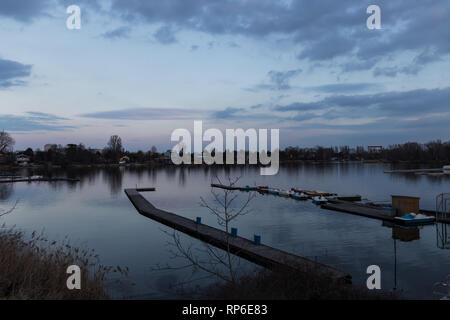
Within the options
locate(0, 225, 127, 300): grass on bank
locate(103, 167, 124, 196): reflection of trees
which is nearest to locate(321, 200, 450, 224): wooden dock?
locate(0, 225, 127, 300): grass on bank

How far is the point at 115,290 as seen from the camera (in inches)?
463

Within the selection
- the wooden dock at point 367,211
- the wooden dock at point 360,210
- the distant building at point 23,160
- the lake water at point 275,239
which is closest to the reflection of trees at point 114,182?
the lake water at point 275,239

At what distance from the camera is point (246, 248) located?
15.3m

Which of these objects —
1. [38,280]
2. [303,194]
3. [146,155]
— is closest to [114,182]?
[303,194]

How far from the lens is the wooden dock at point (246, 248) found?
35.6ft

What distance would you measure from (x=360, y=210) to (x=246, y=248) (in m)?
16.3

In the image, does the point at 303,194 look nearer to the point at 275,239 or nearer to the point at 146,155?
the point at 275,239

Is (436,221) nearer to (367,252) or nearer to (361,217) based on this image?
(361,217)

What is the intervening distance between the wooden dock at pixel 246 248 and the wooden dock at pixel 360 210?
12.8 metres

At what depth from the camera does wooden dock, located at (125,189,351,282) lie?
1086 cm

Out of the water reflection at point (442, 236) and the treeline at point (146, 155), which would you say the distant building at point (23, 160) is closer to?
the treeline at point (146, 155)
